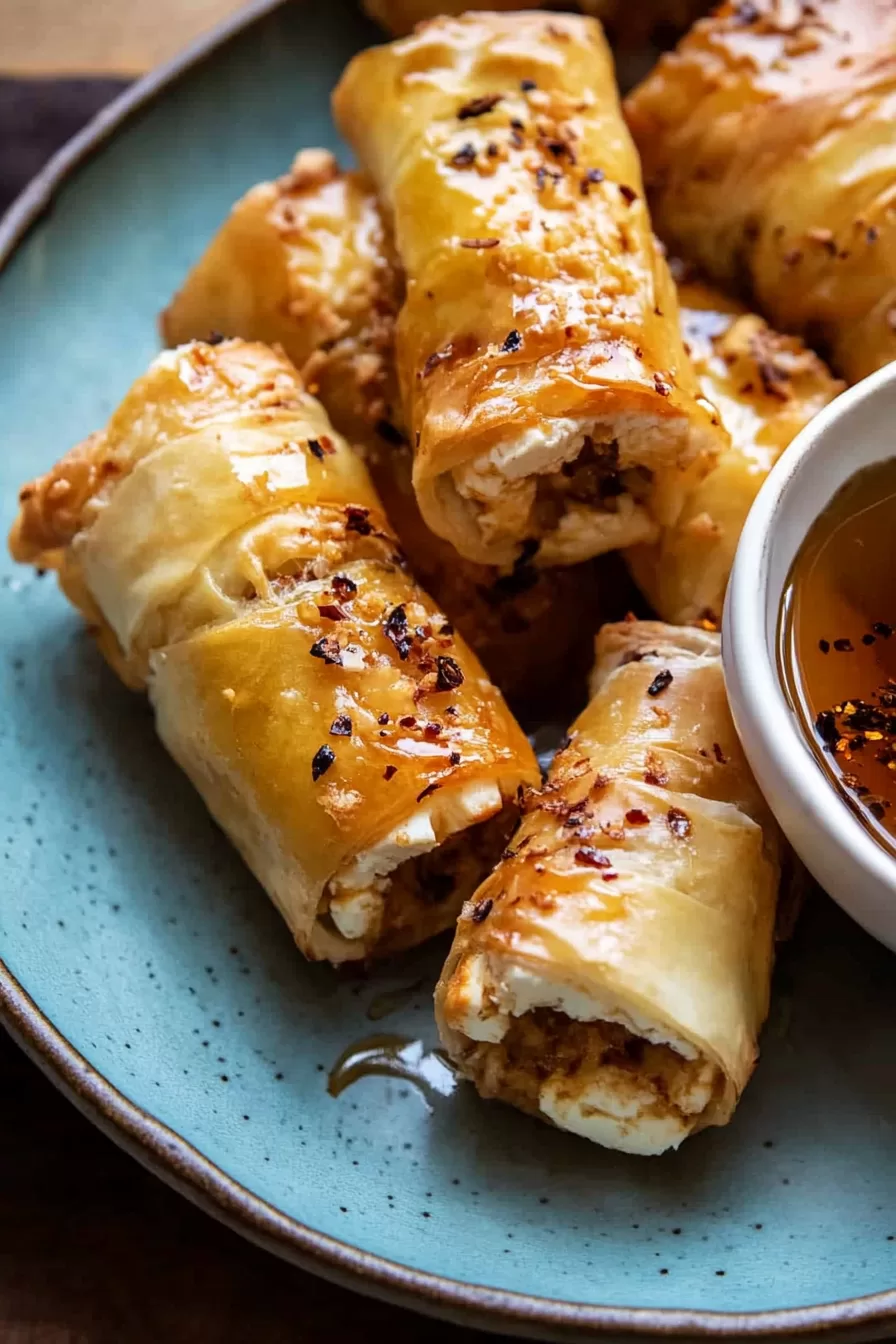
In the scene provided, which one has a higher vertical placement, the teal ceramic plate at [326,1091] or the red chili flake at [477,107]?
the red chili flake at [477,107]

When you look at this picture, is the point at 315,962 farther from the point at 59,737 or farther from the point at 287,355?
the point at 287,355

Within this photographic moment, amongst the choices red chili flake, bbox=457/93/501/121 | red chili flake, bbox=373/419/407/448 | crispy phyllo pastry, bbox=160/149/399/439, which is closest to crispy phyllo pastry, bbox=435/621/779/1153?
red chili flake, bbox=373/419/407/448

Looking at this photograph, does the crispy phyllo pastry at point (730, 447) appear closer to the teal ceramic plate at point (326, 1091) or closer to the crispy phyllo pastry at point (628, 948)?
the crispy phyllo pastry at point (628, 948)

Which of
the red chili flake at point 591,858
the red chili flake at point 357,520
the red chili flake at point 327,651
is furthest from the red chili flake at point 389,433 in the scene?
the red chili flake at point 591,858

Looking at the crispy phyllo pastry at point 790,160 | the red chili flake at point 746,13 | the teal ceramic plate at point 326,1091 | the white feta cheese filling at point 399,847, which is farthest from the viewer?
the red chili flake at point 746,13

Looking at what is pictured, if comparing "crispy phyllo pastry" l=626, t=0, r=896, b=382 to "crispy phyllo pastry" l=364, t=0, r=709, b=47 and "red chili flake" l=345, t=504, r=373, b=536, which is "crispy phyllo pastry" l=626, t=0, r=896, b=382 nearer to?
"crispy phyllo pastry" l=364, t=0, r=709, b=47

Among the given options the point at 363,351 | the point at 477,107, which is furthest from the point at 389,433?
the point at 477,107

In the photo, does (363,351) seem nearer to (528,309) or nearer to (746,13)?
→ (528,309)
